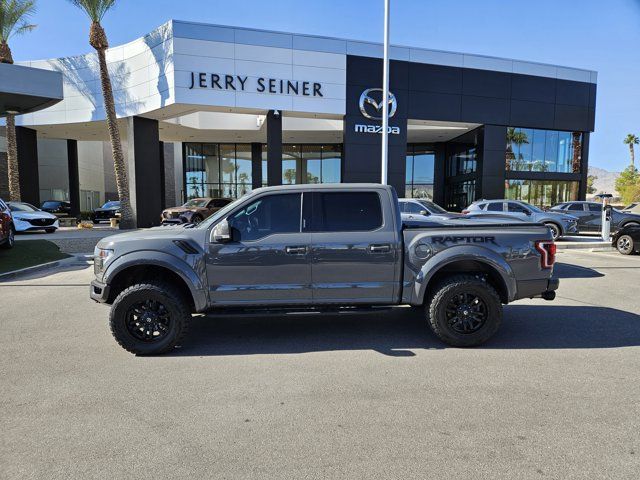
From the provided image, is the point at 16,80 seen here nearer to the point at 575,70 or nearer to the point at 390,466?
the point at 390,466

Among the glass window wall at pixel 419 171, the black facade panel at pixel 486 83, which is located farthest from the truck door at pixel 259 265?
the glass window wall at pixel 419 171

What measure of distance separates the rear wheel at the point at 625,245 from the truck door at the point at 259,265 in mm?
12797

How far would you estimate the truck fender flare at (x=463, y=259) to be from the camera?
4.79 m

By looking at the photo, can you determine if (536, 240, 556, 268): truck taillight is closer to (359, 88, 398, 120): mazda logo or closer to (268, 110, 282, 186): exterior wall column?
(268, 110, 282, 186): exterior wall column

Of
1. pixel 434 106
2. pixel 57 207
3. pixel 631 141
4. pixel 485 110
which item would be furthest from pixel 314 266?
pixel 631 141

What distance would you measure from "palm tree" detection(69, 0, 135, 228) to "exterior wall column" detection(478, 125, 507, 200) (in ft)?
66.9

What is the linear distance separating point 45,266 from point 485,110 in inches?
914

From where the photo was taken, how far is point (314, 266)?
15.7ft

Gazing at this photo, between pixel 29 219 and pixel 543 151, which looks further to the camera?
pixel 543 151

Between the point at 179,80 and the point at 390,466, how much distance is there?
19.9 m

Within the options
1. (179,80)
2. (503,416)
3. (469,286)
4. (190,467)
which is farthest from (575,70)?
(190,467)

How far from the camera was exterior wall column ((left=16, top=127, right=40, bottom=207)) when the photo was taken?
25.3 m

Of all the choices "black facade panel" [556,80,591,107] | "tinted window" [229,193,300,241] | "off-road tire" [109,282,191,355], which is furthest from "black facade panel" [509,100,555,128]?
"off-road tire" [109,282,191,355]

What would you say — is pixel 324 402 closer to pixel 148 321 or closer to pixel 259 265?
pixel 259 265
